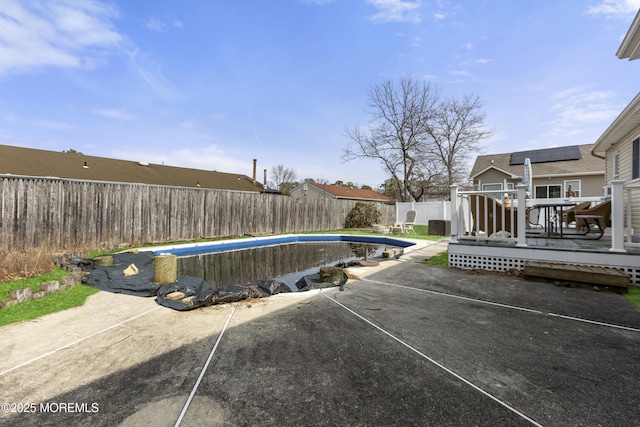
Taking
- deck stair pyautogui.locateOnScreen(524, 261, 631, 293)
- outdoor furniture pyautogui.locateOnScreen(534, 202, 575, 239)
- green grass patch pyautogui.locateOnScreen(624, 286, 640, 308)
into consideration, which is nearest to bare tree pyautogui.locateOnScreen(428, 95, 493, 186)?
outdoor furniture pyautogui.locateOnScreen(534, 202, 575, 239)

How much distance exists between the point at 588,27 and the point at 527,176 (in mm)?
4279

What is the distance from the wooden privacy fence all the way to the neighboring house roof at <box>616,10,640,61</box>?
1162 centimetres

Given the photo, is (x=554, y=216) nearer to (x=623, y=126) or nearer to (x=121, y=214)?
(x=623, y=126)

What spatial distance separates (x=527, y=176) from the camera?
7441mm

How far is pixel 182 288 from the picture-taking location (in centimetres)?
405

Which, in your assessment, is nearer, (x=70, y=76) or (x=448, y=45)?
(x=70, y=76)

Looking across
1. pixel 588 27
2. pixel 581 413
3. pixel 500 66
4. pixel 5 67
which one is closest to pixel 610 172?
pixel 588 27

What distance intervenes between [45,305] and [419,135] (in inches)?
939

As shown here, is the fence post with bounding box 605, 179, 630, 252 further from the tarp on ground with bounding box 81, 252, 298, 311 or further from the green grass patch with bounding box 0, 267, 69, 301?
the green grass patch with bounding box 0, 267, 69, 301

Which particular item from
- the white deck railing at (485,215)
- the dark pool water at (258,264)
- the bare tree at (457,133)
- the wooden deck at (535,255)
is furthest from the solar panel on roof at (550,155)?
the dark pool water at (258,264)

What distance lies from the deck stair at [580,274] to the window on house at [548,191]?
14613 millimetres

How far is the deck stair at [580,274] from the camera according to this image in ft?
12.2

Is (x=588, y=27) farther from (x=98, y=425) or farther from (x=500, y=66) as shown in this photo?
(x=98, y=425)

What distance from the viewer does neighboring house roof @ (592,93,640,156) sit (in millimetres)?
5303
